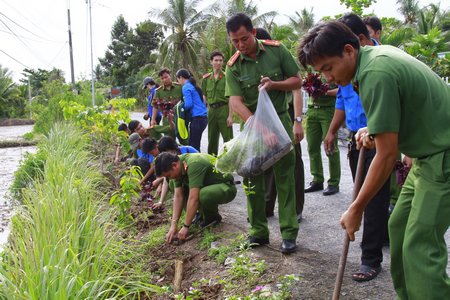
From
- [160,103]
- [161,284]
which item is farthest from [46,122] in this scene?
[161,284]

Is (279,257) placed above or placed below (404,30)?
below

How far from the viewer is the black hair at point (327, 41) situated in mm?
1914

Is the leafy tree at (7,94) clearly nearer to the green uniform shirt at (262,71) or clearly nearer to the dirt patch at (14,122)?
the dirt patch at (14,122)

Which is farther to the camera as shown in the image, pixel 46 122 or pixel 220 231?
pixel 46 122

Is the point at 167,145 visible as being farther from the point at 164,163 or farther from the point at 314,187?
the point at 314,187

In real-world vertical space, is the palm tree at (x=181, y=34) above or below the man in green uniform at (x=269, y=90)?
above

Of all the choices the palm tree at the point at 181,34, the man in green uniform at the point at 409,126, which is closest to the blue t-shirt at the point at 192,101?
the man in green uniform at the point at 409,126

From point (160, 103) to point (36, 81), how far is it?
4222cm

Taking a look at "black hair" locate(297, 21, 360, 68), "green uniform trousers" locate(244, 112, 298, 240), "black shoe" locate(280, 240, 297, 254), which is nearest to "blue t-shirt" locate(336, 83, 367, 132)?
"green uniform trousers" locate(244, 112, 298, 240)

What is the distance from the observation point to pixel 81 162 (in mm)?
6672

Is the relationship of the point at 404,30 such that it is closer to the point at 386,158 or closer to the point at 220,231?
the point at 220,231

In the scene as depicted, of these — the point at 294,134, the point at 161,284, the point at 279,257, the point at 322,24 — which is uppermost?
the point at 322,24

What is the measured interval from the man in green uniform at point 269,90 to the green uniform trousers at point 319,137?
1573mm

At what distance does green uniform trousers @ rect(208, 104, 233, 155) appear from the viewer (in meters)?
6.31
